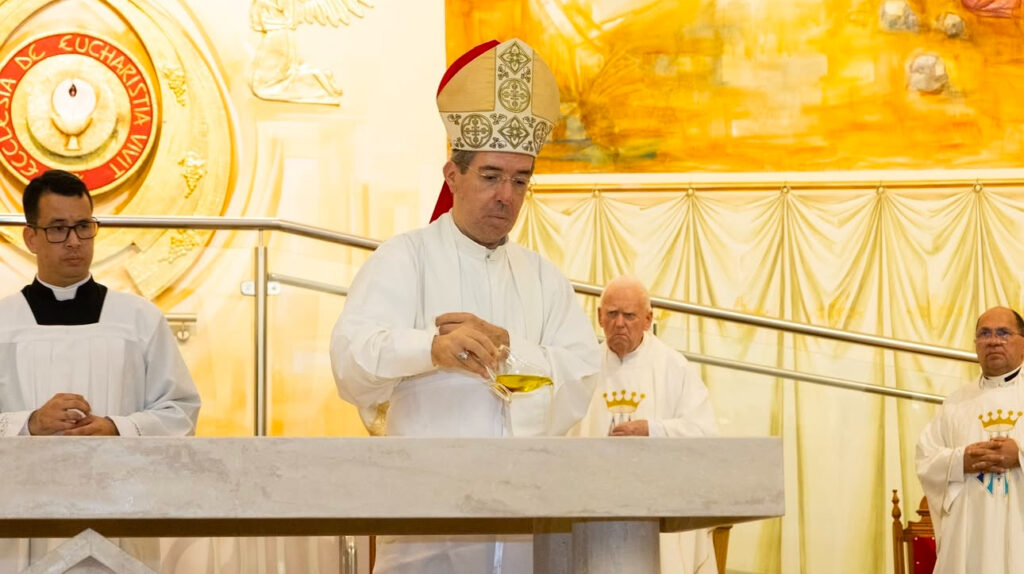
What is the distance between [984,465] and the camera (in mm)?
6449

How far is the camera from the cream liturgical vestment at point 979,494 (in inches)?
258

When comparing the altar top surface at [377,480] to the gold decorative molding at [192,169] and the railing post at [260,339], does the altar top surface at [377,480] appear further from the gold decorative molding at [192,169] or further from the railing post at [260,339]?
the gold decorative molding at [192,169]

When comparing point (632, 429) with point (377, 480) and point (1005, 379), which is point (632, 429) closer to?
point (1005, 379)

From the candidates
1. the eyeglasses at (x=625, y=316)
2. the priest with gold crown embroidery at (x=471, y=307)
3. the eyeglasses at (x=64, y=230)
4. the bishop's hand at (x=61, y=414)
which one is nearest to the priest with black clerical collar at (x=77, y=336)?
the eyeglasses at (x=64, y=230)

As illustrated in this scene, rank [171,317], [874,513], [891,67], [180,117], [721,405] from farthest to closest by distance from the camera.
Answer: [891,67], [180,117], [874,513], [721,405], [171,317]

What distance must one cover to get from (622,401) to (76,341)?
2.81 meters

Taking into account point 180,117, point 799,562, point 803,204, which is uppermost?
point 180,117

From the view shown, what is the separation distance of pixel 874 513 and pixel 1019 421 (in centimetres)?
151

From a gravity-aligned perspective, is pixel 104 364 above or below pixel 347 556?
above

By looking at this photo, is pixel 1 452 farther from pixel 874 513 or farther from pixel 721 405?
pixel 874 513

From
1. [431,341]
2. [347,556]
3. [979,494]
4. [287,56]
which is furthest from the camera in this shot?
[287,56]

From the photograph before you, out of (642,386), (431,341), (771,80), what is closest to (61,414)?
(431,341)

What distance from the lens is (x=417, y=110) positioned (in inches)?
399

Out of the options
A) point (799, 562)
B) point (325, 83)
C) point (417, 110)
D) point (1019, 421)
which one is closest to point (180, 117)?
point (325, 83)
